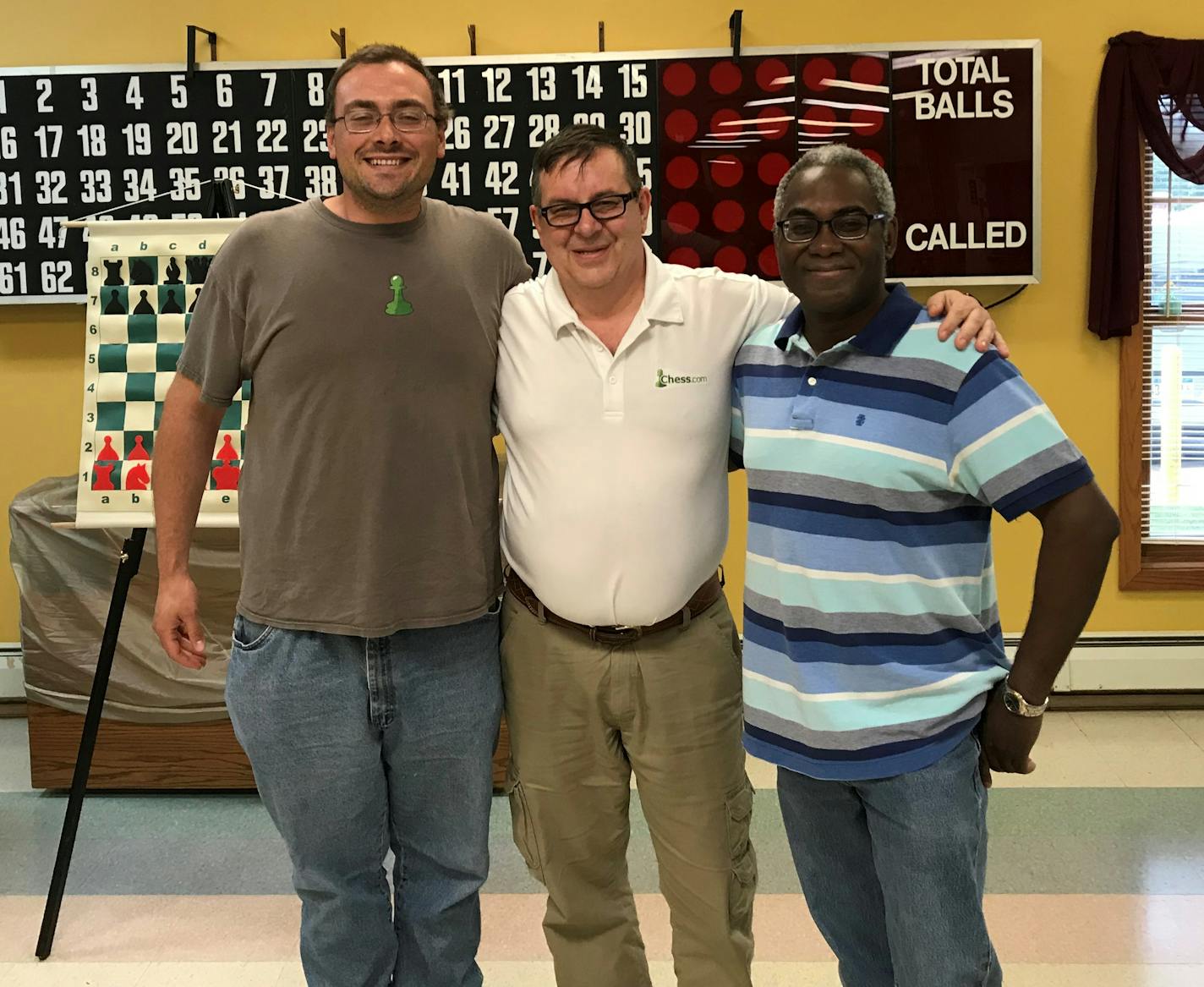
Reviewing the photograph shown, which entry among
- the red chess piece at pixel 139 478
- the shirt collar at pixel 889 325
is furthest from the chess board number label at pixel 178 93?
the shirt collar at pixel 889 325

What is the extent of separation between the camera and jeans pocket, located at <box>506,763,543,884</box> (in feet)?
6.40

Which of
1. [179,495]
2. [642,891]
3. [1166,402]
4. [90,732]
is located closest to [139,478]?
[90,732]

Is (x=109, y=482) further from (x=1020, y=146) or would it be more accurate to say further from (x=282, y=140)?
(x=1020, y=146)

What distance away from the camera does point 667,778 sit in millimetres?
1912

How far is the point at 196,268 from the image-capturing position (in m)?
2.75

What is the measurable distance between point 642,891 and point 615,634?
4.08 feet

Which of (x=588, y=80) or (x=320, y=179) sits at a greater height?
(x=588, y=80)

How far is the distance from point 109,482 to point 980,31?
3.20 m

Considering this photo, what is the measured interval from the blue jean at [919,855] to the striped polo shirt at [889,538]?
48 millimetres

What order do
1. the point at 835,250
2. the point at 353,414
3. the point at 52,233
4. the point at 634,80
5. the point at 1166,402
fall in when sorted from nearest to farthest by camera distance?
the point at 835,250
the point at 353,414
the point at 634,80
the point at 52,233
the point at 1166,402

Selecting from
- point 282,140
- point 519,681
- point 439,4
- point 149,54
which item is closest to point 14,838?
point 519,681

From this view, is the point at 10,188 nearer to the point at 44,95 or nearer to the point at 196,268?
the point at 44,95

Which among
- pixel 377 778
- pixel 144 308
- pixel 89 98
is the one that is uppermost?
pixel 89 98

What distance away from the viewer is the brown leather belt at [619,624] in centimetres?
188
